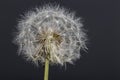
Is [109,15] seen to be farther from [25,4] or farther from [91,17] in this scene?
[25,4]

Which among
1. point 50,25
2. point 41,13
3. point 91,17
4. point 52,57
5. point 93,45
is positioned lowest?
point 52,57

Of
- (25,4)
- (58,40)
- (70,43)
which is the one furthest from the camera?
(25,4)

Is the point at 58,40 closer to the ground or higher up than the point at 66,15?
closer to the ground

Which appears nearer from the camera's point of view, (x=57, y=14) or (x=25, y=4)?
(x=57, y=14)

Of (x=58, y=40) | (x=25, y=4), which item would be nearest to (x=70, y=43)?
(x=58, y=40)

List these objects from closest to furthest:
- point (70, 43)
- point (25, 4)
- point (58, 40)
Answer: point (58, 40)
point (70, 43)
point (25, 4)
